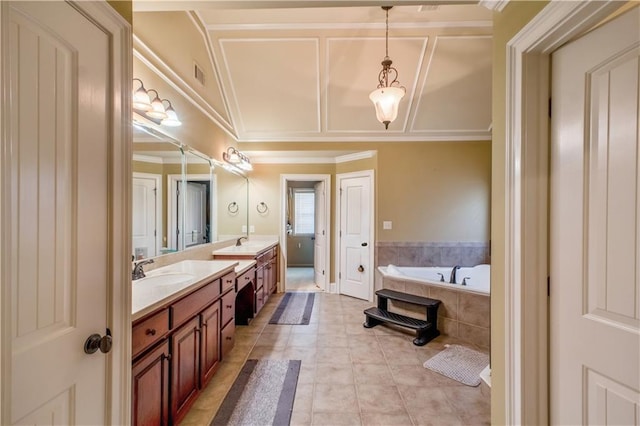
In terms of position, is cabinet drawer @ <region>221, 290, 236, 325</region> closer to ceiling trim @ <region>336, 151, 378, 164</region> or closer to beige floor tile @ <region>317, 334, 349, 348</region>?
beige floor tile @ <region>317, 334, 349, 348</region>

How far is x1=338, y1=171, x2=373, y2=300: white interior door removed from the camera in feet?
13.4

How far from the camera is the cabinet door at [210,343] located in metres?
1.87

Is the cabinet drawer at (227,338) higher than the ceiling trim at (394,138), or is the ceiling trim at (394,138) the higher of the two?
the ceiling trim at (394,138)

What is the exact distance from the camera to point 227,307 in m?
2.31

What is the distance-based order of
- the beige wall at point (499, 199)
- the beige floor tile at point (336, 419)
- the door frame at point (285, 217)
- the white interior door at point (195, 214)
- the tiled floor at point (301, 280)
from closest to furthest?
the beige wall at point (499, 199), the beige floor tile at point (336, 419), the white interior door at point (195, 214), the door frame at point (285, 217), the tiled floor at point (301, 280)

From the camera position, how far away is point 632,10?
32.4 inches

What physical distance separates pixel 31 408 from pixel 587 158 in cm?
194

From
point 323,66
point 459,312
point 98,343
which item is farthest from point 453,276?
point 98,343

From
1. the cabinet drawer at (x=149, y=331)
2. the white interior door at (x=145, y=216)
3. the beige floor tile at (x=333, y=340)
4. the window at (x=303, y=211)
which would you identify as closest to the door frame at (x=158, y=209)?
the white interior door at (x=145, y=216)

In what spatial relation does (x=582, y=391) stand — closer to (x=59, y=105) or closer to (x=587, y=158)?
(x=587, y=158)

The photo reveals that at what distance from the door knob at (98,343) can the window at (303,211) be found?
19.5 ft

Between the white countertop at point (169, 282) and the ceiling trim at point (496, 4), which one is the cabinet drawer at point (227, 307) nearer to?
the white countertop at point (169, 282)

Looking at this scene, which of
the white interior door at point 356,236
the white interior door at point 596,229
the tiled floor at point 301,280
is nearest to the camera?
the white interior door at point 596,229

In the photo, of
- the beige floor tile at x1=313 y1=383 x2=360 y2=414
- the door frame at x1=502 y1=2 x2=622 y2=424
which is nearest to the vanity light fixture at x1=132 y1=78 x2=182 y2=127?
the door frame at x1=502 y1=2 x2=622 y2=424
